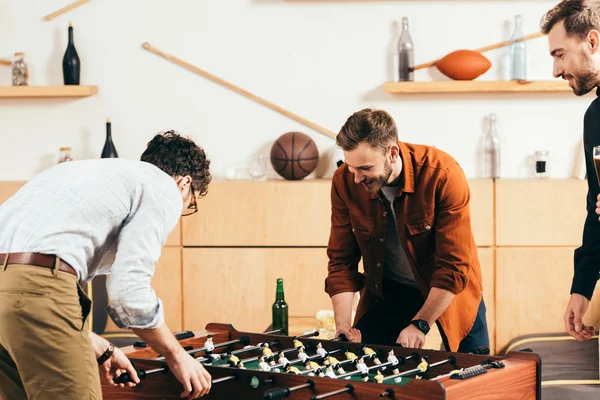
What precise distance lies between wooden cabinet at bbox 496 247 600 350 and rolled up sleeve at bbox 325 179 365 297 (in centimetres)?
169

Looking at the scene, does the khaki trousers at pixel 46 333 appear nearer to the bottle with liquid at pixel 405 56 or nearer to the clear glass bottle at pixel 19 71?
the bottle with liquid at pixel 405 56

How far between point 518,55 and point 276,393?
10.0ft

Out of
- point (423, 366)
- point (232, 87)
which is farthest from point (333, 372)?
point (232, 87)

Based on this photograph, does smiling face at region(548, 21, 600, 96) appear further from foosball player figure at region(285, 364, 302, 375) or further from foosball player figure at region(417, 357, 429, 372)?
foosball player figure at region(285, 364, 302, 375)

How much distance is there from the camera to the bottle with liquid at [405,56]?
4.61 m

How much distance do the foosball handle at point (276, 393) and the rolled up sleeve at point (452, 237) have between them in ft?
2.65

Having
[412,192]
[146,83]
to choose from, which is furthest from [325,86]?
[412,192]

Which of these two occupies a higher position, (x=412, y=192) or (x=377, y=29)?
(x=377, y=29)

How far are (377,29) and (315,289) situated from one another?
1480 millimetres

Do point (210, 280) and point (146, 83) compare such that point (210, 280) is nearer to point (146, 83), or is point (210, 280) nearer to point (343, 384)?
point (146, 83)

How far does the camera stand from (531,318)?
4.48 m

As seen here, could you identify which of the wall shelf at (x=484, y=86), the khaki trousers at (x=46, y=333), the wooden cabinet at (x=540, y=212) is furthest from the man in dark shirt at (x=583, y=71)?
the wall shelf at (x=484, y=86)

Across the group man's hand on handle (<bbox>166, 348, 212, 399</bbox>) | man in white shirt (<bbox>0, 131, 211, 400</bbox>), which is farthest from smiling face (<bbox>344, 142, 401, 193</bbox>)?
man's hand on handle (<bbox>166, 348, 212, 399</bbox>)

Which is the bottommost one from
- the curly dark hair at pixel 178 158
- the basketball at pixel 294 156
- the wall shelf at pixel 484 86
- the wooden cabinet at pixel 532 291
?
the wooden cabinet at pixel 532 291
